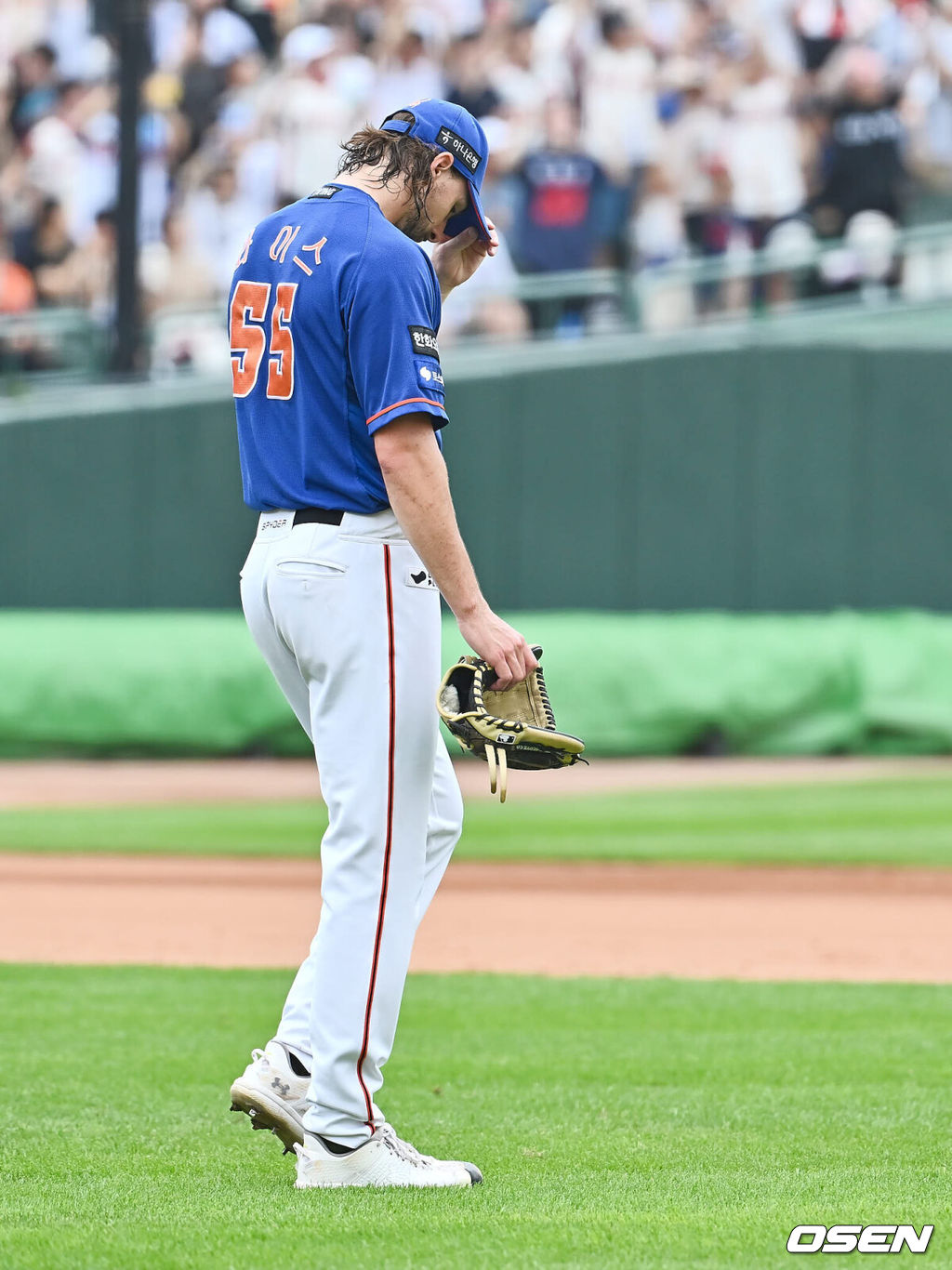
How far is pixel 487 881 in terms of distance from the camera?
9844mm

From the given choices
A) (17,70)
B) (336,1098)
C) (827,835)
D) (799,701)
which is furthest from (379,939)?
(17,70)

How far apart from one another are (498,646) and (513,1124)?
134cm

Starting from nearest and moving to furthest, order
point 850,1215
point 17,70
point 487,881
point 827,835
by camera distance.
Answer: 1. point 850,1215
2. point 487,881
3. point 827,835
4. point 17,70

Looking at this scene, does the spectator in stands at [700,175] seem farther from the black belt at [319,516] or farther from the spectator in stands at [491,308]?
the black belt at [319,516]

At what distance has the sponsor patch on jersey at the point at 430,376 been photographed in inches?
137

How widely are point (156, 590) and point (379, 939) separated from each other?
42.3 feet

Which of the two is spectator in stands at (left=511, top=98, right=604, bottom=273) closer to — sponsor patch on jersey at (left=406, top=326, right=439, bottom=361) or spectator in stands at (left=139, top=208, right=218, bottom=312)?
spectator in stands at (left=139, top=208, right=218, bottom=312)

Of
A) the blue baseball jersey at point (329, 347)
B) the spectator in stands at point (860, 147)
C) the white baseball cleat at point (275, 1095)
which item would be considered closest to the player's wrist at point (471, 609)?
the blue baseball jersey at point (329, 347)

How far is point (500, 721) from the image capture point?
11.6ft

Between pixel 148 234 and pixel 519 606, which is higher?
pixel 148 234

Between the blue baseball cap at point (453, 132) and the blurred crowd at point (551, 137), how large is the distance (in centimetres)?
1123

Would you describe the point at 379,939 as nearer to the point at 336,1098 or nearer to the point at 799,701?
the point at 336,1098

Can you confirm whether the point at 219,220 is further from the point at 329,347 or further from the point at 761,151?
the point at 329,347

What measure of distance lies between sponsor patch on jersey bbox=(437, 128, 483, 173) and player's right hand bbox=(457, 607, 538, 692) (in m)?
0.90
